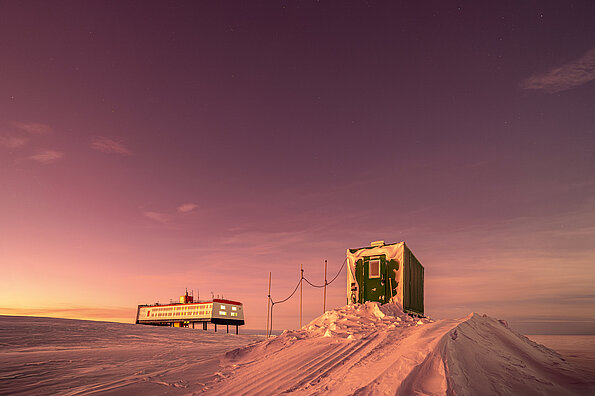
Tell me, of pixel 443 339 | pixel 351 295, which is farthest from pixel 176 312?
pixel 443 339

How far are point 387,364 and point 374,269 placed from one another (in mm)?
9667

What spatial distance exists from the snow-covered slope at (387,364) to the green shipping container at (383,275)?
4557mm

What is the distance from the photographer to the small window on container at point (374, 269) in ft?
53.4

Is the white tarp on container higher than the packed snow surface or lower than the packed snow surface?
higher

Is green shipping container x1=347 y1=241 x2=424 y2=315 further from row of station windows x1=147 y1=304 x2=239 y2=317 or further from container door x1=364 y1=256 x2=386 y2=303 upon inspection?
row of station windows x1=147 y1=304 x2=239 y2=317

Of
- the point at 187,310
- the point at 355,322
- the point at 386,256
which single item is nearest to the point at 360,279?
the point at 386,256

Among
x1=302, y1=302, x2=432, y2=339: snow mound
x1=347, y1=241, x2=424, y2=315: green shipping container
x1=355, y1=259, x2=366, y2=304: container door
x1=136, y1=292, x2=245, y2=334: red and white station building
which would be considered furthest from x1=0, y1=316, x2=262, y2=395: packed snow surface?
x1=136, y1=292, x2=245, y2=334: red and white station building

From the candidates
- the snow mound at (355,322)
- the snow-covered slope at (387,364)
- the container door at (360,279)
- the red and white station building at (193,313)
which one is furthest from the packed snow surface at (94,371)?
the red and white station building at (193,313)

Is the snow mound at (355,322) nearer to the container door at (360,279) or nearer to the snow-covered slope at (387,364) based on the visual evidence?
the snow-covered slope at (387,364)

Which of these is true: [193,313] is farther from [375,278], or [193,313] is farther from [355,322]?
[355,322]

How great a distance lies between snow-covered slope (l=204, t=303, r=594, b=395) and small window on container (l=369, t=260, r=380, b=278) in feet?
16.7

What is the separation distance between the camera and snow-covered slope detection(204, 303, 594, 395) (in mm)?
6098

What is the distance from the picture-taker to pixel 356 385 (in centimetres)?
615

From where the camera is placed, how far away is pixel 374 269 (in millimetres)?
16438
